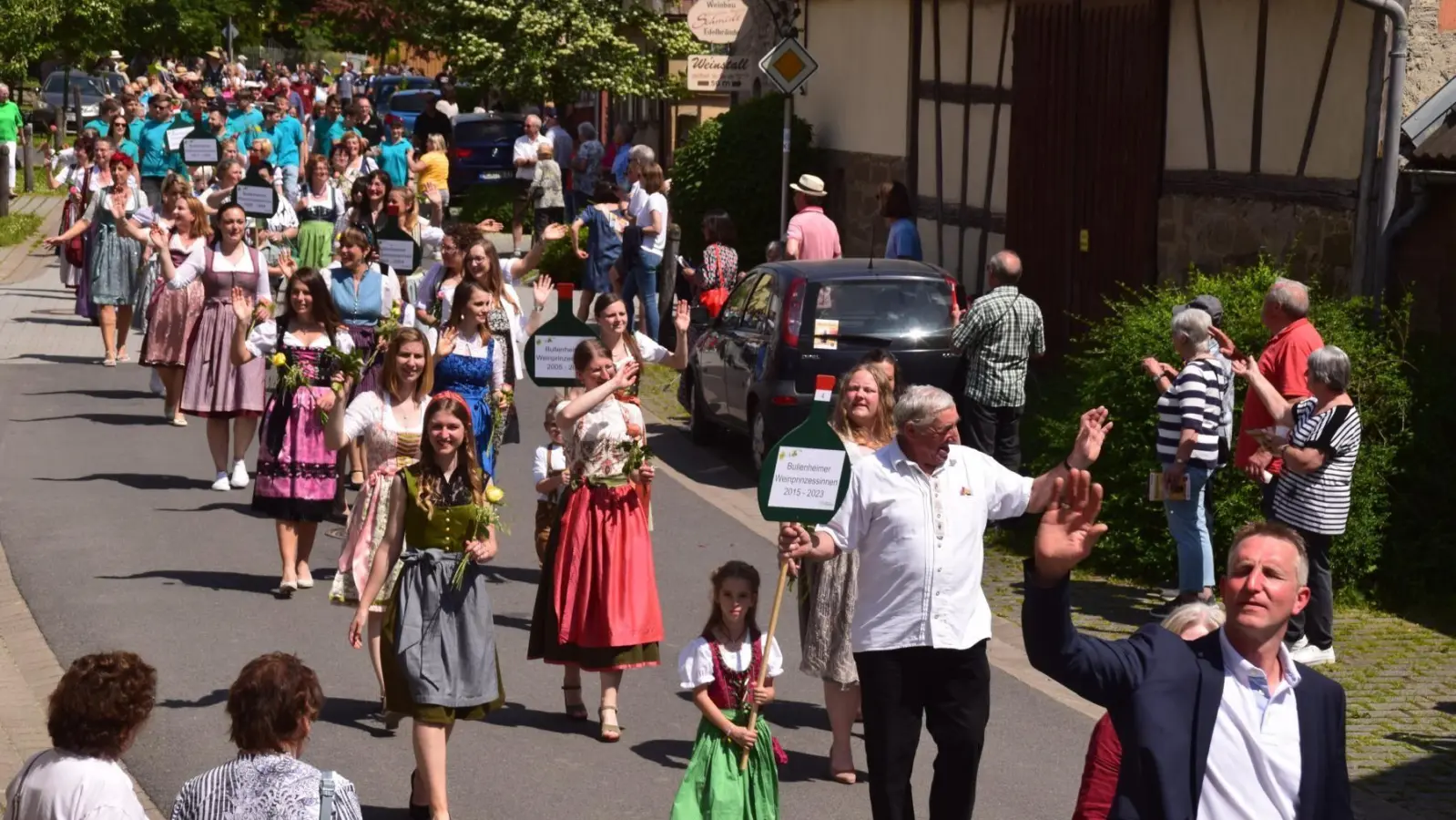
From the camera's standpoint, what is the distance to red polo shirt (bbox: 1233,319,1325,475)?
35.2ft

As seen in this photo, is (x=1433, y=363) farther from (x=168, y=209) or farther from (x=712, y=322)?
(x=168, y=209)

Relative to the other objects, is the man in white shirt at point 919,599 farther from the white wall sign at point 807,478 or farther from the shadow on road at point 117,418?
the shadow on road at point 117,418

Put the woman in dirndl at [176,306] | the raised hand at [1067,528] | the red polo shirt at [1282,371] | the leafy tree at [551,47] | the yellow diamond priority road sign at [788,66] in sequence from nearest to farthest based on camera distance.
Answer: the raised hand at [1067,528] < the red polo shirt at [1282,371] < the woman in dirndl at [176,306] < the yellow diamond priority road sign at [788,66] < the leafy tree at [551,47]

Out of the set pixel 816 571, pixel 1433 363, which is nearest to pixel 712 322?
pixel 1433 363

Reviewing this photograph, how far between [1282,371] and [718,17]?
563 inches

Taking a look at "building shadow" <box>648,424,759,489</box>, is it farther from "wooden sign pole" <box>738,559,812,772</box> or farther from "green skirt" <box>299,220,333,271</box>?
"wooden sign pole" <box>738,559,812,772</box>

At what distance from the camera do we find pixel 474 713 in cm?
768

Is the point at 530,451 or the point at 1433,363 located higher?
the point at 1433,363

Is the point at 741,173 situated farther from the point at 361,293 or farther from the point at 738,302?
the point at 361,293

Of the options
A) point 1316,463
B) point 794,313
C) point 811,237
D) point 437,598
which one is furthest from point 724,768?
point 811,237

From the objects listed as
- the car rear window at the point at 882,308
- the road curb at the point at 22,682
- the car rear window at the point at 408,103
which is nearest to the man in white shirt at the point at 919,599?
the road curb at the point at 22,682

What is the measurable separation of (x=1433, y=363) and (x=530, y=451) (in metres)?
7.39

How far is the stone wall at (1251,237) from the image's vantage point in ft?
45.4

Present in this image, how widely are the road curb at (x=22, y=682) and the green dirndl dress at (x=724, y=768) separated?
7.24 ft
